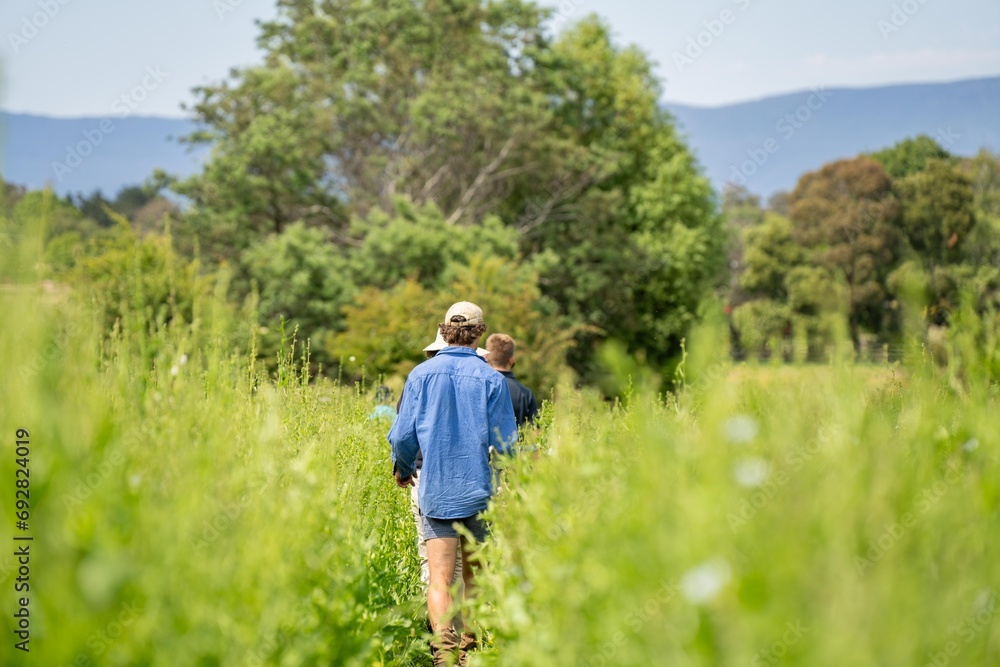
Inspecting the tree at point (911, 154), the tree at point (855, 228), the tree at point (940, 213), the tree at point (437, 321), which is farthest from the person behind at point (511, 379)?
the tree at point (911, 154)

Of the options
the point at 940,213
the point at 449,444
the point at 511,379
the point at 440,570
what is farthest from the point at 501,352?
the point at 940,213

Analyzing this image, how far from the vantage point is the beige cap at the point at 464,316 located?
5.53 meters

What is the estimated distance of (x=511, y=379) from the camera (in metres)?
6.99

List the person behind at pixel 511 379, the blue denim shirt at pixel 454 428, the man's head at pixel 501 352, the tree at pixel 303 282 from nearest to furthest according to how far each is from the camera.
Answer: the blue denim shirt at pixel 454 428, the person behind at pixel 511 379, the man's head at pixel 501 352, the tree at pixel 303 282

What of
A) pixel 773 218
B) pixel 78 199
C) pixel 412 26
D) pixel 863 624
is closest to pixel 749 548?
pixel 863 624

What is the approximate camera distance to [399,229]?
87.9 ft

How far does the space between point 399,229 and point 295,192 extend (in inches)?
225

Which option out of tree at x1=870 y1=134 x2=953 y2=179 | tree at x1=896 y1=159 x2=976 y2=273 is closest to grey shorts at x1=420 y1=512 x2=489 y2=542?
tree at x1=896 y1=159 x2=976 y2=273

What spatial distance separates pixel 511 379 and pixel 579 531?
383 cm

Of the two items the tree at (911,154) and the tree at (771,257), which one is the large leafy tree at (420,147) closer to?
the tree at (771,257)

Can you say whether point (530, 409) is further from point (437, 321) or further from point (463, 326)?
point (437, 321)

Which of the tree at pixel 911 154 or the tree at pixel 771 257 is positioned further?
the tree at pixel 911 154

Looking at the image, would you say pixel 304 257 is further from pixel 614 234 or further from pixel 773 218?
pixel 773 218

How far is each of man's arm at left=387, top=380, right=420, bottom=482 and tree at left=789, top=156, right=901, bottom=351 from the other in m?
45.8
